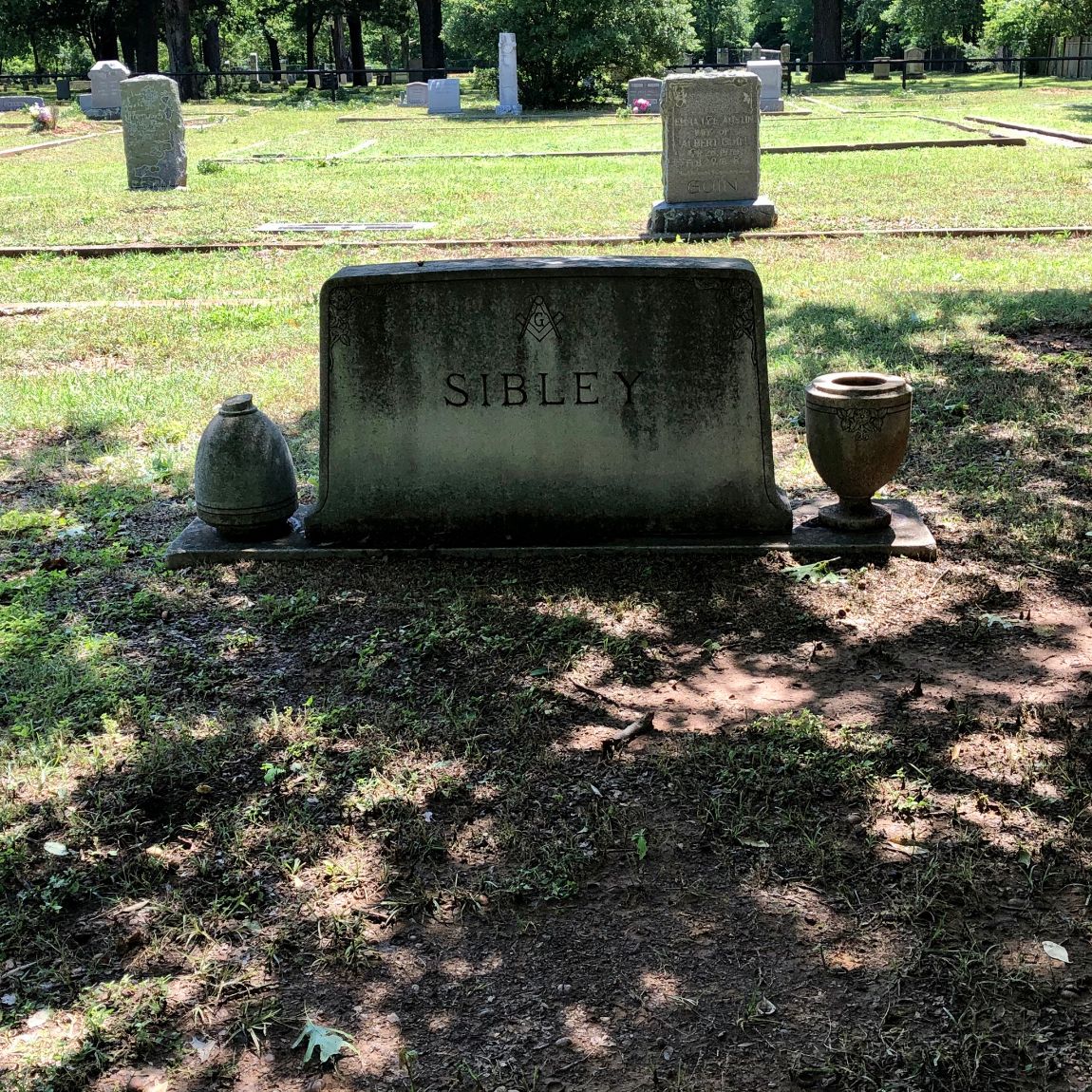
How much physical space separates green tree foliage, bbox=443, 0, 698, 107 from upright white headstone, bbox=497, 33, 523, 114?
3.13 ft

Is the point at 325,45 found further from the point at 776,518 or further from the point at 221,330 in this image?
the point at 776,518

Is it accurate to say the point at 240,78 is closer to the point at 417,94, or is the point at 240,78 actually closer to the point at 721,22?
the point at 417,94

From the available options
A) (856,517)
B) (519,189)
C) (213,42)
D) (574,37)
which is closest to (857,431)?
(856,517)

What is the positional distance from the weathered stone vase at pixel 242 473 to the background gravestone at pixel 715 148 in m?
8.26

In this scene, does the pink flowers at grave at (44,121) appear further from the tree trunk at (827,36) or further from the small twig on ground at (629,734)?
the small twig on ground at (629,734)

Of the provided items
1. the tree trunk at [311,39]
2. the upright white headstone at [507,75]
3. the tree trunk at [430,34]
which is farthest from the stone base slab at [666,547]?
the tree trunk at [311,39]

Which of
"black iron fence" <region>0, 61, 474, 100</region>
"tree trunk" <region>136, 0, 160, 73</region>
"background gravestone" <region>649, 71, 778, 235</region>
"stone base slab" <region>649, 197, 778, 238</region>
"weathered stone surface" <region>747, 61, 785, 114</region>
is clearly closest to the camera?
"stone base slab" <region>649, 197, 778, 238</region>

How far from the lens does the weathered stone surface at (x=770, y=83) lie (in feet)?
96.9

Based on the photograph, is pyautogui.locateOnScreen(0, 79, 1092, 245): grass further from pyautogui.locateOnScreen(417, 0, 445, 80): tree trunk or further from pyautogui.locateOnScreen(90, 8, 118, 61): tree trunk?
pyautogui.locateOnScreen(90, 8, 118, 61): tree trunk

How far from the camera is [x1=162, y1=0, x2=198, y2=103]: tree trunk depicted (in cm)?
3953

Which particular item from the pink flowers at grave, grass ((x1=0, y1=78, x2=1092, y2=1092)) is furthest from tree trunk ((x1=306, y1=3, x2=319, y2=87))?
grass ((x1=0, y1=78, x2=1092, y2=1092))

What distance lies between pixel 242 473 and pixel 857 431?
98.6 inches

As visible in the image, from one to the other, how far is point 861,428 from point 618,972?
2.67m

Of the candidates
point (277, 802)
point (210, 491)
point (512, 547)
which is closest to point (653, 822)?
Answer: point (277, 802)
